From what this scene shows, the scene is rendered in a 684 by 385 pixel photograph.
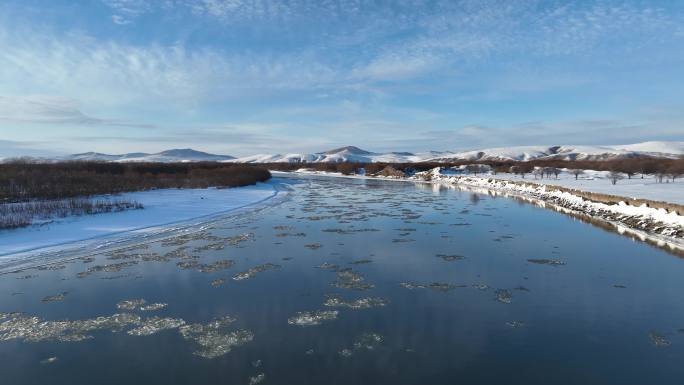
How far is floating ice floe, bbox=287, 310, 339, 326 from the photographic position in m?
6.39

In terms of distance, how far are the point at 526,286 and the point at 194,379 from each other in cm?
645

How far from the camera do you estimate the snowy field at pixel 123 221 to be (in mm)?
11957

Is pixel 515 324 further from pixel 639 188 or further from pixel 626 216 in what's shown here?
pixel 639 188

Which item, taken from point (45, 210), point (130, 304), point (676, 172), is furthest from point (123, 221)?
point (676, 172)

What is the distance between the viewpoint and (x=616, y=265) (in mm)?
9852

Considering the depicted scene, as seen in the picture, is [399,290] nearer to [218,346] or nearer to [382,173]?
[218,346]

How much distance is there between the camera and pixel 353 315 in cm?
669

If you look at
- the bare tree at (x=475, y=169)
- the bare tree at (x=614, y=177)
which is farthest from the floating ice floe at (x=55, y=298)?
the bare tree at (x=475, y=169)

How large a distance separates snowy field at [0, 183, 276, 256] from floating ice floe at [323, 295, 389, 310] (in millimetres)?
8965

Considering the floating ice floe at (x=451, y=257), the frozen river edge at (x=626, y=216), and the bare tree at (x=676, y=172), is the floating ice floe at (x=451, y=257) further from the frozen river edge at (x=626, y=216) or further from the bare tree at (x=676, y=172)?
the bare tree at (x=676, y=172)

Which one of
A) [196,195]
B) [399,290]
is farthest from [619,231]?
[196,195]

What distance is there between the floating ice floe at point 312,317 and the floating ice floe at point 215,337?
2.52 feet

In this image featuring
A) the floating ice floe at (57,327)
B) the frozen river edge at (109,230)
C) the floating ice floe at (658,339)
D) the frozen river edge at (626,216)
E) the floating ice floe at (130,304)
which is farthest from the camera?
the frozen river edge at (626,216)

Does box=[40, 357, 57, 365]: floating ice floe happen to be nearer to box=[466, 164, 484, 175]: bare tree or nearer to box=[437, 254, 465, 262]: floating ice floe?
box=[437, 254, 465, 262]: floating ice floe
